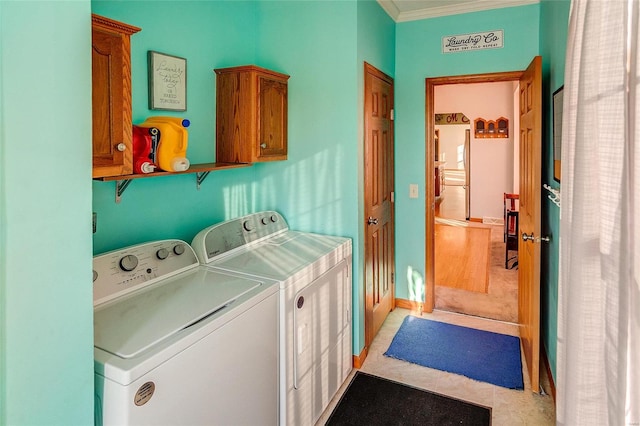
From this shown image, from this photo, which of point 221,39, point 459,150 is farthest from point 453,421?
point 459,150

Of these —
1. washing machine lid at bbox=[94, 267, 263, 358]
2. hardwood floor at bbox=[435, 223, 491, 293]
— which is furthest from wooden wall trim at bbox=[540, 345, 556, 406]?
washing machine lid at bbox=[94, 267, 263, 358]

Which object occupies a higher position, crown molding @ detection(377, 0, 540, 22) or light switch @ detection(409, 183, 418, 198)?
crown molding @ detection(377, 0, 540, 22)

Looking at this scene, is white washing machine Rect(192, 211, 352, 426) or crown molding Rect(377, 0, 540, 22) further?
crown molding Rect(377, 0, 540, 22)

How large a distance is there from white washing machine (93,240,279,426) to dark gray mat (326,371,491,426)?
599 millimetres

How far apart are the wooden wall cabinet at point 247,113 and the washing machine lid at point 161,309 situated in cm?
84

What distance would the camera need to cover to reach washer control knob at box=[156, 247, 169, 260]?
1945 mm

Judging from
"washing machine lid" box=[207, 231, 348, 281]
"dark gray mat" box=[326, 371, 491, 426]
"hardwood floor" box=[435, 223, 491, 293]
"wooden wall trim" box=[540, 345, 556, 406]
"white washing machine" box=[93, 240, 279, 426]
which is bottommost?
"dark gray mat" box=[326, 371, 491, 426]

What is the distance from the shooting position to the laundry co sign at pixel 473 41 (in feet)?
10.7

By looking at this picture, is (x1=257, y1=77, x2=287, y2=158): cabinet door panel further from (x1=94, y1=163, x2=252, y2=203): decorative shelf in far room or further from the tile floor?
the tile floor

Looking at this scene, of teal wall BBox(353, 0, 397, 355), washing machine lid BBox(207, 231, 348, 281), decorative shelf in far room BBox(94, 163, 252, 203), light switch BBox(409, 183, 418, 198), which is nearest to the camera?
decorative shelf in far room BBox(94, 163, 252, 203)

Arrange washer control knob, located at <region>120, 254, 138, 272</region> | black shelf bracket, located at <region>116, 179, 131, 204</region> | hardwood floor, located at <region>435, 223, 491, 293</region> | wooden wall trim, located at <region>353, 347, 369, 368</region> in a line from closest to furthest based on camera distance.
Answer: washer control knob, located at <region>120, 254, 138, 272</region> → black shelf bracket, located at <region>116, 179, 131, 204</region> → wooden wall trim, located at <region>353, 347, 369, 368</region> → hardwood floor, located at <region>435, 223, 491, 293</region>

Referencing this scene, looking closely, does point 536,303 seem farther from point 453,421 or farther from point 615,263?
point 615,263

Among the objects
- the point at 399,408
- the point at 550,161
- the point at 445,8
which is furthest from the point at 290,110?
the point at 399,408

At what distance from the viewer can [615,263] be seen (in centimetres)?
97
